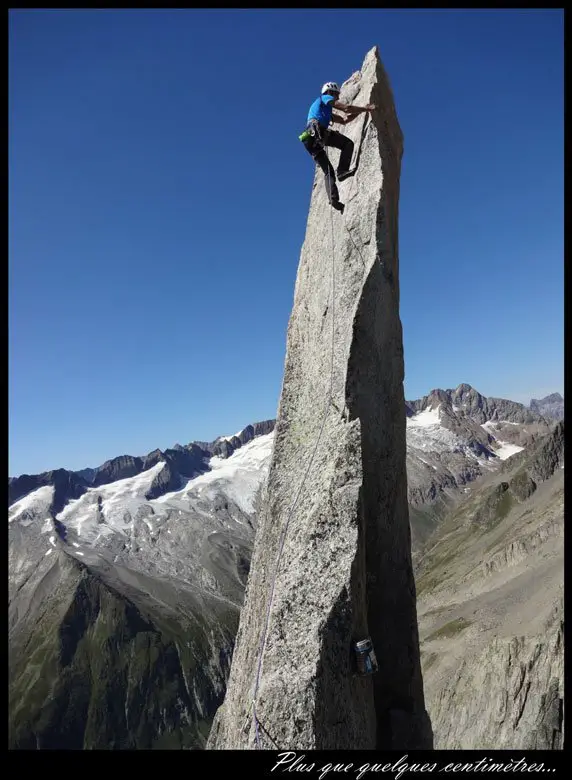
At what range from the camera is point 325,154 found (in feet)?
42.9

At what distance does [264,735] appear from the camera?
7844 mm

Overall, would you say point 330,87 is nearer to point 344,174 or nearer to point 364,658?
point 344,174

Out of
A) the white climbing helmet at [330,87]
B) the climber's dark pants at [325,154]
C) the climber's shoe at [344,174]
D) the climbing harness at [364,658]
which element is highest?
the white climbing helmet at [330,87]

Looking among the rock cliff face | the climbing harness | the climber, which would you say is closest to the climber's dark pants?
the climber

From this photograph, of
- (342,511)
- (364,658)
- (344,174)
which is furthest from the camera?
(344,174)

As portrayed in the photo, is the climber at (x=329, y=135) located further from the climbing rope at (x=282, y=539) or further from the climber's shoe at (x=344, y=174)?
the climbing rope at (x=282, y=539)

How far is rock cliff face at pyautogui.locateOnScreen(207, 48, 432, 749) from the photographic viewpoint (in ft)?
27.1

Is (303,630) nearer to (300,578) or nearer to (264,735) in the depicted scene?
(300,578)

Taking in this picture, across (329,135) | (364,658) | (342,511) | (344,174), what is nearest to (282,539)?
(342,511)

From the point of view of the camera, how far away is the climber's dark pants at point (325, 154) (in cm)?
1260

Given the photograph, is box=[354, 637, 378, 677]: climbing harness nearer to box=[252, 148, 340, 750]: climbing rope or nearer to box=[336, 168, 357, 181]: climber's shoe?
box=[252, 148, 340, 750]: climbing rope

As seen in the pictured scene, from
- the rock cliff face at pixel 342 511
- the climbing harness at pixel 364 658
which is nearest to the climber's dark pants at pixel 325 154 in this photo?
the rock cliff face at pixel 342 511

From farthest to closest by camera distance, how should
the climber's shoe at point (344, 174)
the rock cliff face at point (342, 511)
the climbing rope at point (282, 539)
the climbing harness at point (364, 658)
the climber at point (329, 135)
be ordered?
the climber's shoe at point (344, 174) → the climber at point (329, 135) → the climbing harness at point (364, 658) → the rock cliff face at point (342, 511) → the climbing rope at point (282, 539)

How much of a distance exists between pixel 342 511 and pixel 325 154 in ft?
31.9
